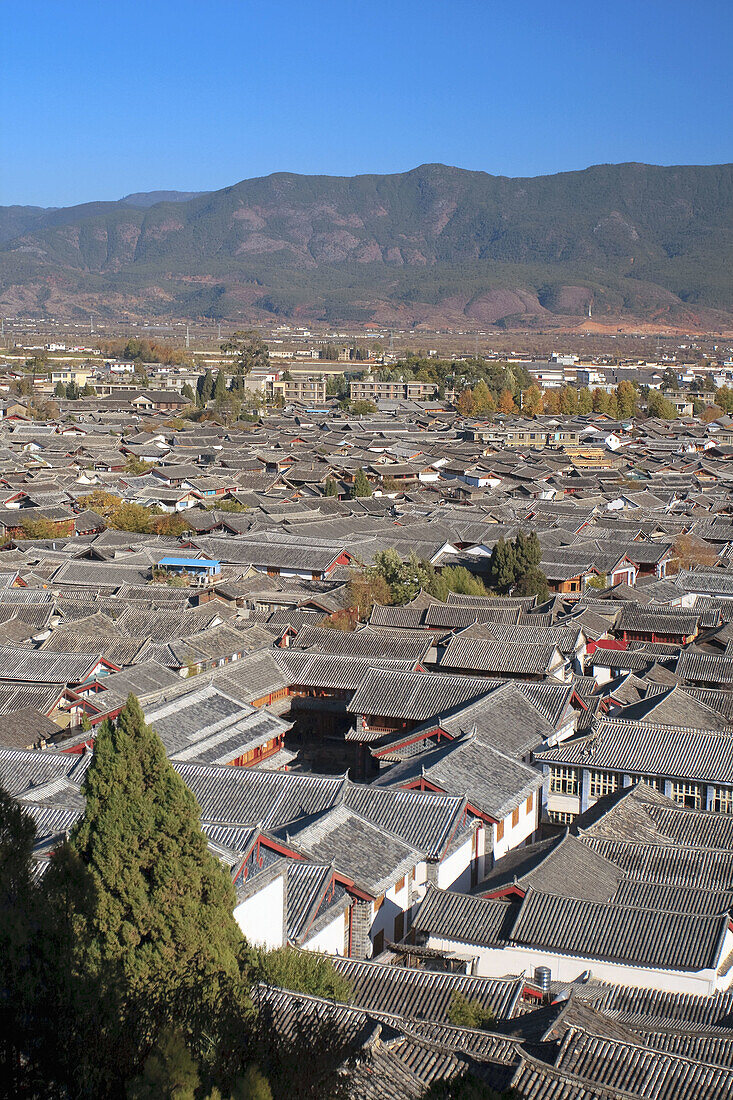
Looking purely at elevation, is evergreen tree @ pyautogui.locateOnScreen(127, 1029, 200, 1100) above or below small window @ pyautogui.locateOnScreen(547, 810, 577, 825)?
above

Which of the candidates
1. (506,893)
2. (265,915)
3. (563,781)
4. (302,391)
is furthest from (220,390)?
(265,915)

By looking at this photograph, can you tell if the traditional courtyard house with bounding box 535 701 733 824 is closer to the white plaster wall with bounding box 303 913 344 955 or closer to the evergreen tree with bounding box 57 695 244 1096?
the white plaster wall with bounding box 303 913 344 955

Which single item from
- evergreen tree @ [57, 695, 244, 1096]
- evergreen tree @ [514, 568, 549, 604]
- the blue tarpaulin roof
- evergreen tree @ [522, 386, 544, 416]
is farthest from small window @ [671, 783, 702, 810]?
evergreen tree @ [522, 386, 544, 416]

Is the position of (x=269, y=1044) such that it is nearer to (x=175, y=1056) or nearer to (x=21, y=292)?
(x=175, y=1056)

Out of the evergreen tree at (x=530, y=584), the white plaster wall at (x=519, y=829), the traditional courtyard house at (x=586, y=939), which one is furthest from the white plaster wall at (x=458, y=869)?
the evergreen tree at (x=530, y=584)

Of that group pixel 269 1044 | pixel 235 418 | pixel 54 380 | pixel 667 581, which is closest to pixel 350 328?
pixel 54 380
